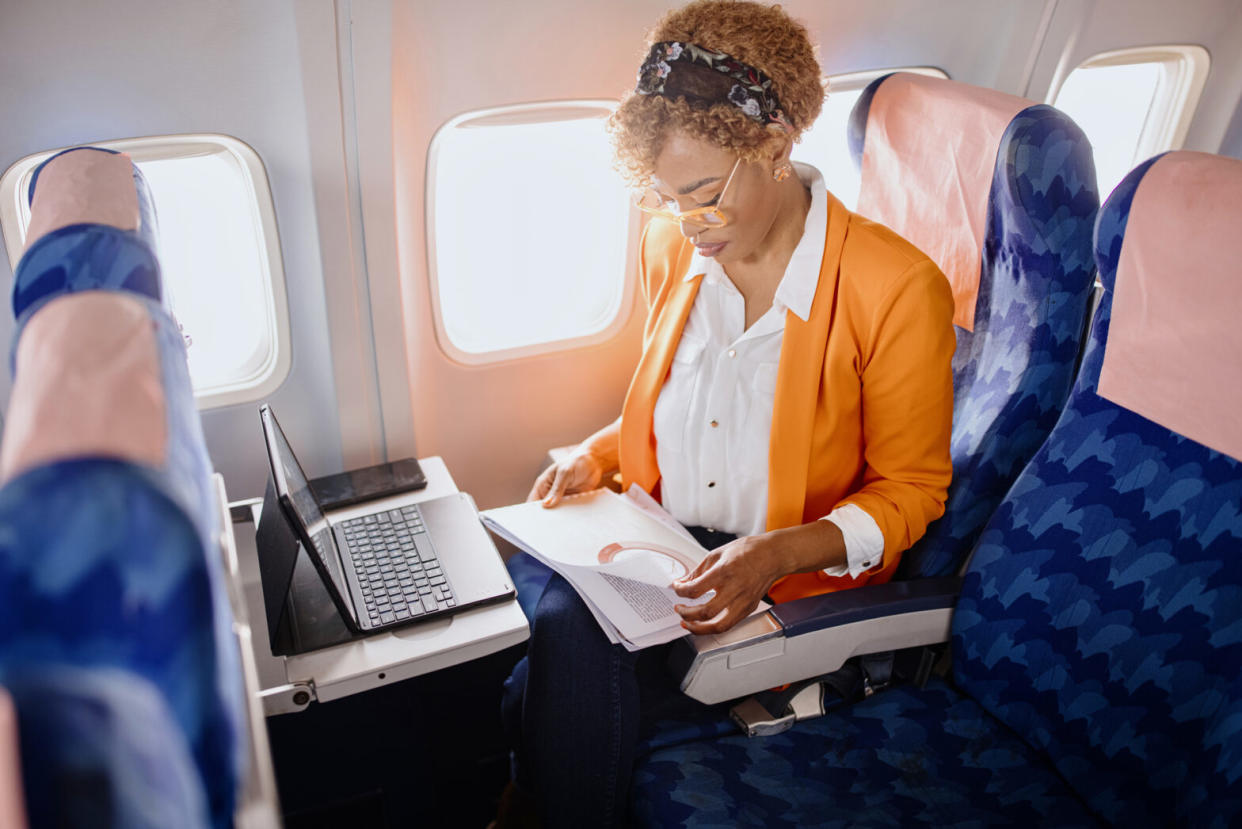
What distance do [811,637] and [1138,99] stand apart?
8.60 ft

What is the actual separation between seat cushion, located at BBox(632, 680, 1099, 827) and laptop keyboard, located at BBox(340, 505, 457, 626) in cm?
50

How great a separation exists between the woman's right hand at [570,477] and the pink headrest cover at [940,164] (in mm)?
874

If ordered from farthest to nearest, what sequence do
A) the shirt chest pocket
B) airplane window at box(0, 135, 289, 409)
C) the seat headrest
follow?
the shirt chest pocket → airplane window at box(0, 135, 289, 409) → the seat headrest

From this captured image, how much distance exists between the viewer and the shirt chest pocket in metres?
1.86

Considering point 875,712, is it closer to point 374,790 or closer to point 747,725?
point 747,725

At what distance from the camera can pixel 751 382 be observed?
1.78m

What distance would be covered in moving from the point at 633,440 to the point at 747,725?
67 centimetres

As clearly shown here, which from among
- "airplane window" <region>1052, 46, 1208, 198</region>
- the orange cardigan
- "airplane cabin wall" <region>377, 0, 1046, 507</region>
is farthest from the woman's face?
"airplane window" <region>1052, 46, 1208, 198</region>

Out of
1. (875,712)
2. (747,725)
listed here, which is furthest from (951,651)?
(747,725)

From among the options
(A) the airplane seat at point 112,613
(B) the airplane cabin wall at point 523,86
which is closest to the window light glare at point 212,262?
(B) the airplane cabin wall at point 523,86

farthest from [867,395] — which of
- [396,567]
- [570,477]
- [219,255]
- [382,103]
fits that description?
[219,255]

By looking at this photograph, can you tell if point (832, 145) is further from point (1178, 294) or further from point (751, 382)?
point (1178, 294)

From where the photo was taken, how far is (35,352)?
0.68m

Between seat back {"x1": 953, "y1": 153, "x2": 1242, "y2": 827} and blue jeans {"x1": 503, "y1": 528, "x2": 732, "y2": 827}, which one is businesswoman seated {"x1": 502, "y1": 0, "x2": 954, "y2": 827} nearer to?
blue jeans {"x1": 503, "y1": 528, "x2": 732, "y2": 827}
